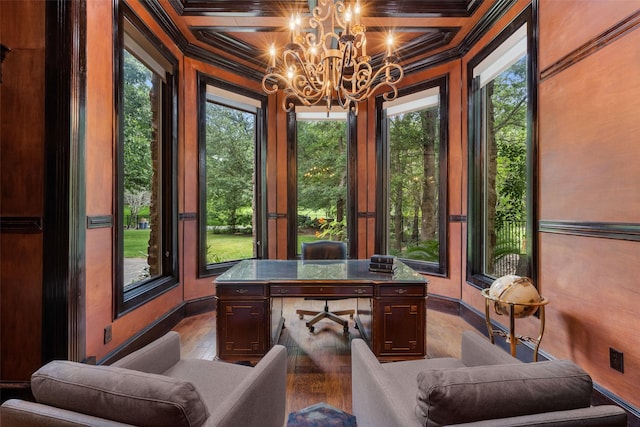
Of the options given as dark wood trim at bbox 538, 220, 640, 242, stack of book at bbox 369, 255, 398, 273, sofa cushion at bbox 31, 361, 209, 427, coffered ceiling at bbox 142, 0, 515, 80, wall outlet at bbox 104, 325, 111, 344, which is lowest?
wall outlet at bbox 104, 325, 111, 344

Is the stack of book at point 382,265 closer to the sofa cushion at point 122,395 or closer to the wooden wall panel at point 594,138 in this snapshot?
the wooden wall panel at point 594,138

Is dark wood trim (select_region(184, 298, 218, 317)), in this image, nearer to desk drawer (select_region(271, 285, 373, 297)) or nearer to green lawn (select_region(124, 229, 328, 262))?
green lawn (select_region(124, 229, 328, 262))

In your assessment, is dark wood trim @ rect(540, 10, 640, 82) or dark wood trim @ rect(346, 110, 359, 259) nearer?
dark wood trim @ rect(540, 10, 640, 82)

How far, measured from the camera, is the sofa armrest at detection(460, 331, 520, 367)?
4.84 ft

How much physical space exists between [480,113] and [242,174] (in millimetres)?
3231

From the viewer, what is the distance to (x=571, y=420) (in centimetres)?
92

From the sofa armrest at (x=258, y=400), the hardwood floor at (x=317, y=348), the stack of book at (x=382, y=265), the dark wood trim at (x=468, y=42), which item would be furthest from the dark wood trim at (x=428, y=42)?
the sofa armrest at (x=258, y=400)

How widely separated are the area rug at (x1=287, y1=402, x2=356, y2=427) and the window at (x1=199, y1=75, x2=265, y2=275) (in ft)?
8.41

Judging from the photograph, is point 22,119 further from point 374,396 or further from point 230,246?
point 230,246

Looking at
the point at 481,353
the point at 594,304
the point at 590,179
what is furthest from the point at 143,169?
the point at 594,304

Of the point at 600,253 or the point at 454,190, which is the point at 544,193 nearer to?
the point at 600,253

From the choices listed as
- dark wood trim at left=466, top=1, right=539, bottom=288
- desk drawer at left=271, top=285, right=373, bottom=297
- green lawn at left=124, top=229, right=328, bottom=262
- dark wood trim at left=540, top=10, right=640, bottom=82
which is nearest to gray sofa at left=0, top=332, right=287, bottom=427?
desk drawer at left=271, top=285, right=373, bottom=297

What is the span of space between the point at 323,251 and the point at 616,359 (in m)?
2.50

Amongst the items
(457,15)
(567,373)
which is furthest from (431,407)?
(457,15)
